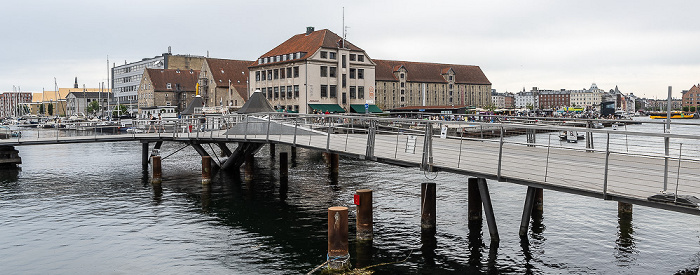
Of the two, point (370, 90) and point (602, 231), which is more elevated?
point (370, 90)

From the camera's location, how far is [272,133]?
29.4 metres

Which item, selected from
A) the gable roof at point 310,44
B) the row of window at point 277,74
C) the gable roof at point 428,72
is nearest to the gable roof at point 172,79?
the gable roof at point 428,72

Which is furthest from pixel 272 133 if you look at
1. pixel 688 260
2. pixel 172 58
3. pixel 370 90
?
pixel 172 58

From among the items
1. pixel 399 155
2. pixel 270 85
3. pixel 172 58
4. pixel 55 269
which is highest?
pixel 172 58

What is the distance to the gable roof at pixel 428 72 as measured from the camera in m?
115

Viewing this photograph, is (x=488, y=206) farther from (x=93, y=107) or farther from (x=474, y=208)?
(x=93, y=107)

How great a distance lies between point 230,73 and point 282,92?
107ft

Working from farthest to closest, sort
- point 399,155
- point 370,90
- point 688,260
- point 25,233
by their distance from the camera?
1. point 370,90
2. point 25,233
3. point 399,155
4. point 688,260

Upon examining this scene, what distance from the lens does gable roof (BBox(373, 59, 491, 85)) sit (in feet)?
377

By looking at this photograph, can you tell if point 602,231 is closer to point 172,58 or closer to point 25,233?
point 25,233

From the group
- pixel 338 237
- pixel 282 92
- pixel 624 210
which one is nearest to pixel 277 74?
pixel 282 92

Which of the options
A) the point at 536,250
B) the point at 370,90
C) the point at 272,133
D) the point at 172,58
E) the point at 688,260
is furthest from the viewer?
the point at 172,58

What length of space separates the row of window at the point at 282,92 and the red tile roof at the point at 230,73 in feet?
68.6

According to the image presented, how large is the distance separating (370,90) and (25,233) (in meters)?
66.9
